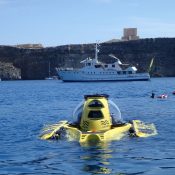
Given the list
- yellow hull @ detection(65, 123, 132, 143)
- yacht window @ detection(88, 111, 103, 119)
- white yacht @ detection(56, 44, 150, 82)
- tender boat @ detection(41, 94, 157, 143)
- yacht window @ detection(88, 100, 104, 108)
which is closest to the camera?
yellow hull @ detection(65, 123, 132, 143)

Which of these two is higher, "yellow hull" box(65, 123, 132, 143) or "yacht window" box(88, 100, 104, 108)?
"yacht window" box(88, 100, 104, 108)

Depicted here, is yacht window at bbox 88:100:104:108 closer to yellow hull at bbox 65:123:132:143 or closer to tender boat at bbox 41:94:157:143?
tender boat at bbox 41:94:157:143

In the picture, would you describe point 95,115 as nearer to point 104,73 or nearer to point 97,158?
point 97,158

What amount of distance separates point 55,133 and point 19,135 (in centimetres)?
280

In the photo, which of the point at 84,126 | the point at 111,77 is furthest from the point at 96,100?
the point at 111,77

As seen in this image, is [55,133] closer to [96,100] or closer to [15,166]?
[96,100]

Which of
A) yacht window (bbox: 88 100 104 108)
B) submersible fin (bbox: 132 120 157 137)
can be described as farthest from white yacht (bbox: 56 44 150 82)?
yacht window (bbox: 88 100 104 108)

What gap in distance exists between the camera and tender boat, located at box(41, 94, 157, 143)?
27.0m

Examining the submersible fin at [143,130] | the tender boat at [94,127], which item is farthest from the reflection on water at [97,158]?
the submersible fin at [143,130]

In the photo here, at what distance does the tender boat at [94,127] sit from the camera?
2695 centimetres

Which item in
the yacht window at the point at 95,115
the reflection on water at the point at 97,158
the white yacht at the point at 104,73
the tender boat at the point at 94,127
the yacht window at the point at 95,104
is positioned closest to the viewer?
the reflection on water at the point at 97,158

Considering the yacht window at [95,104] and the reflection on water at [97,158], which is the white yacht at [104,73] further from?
the reflection on water at [97,158]

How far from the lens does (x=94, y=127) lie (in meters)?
28.0

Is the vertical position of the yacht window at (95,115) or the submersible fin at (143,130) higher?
the yacht window at (95,115)
